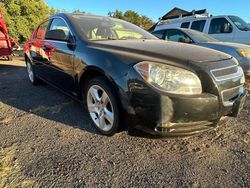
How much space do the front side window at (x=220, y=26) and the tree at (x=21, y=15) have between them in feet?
44.2

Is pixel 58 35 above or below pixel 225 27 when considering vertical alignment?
above

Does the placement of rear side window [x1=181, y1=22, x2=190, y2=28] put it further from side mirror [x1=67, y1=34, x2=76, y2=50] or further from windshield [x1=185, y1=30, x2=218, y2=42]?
side mirror [x1=67, y1=34, x2=76, y2=50]

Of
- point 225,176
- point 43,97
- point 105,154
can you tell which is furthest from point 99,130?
point 43,97

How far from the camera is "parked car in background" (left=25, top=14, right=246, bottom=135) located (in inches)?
96.0

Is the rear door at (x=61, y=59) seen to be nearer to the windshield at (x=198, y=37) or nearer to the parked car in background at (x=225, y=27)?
the windshield at (x=198, y=37)

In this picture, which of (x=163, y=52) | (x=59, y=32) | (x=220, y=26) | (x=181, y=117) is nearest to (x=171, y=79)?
(x=181, y=117)

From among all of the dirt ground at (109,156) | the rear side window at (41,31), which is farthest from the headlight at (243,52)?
the rear side window at (41,31)

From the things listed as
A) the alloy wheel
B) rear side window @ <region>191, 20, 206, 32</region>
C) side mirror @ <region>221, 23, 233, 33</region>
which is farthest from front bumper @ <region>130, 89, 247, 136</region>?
rear side window @ <region>191, 20, 206, 32</region>

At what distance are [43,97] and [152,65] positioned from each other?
2887 millimetres

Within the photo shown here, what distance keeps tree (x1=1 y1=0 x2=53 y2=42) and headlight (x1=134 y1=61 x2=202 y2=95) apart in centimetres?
1725

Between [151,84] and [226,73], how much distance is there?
0.86 m

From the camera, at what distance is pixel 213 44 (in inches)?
232

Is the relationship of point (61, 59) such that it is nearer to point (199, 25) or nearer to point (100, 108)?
point (100, 108)

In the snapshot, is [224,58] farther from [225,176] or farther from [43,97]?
[43,97]
